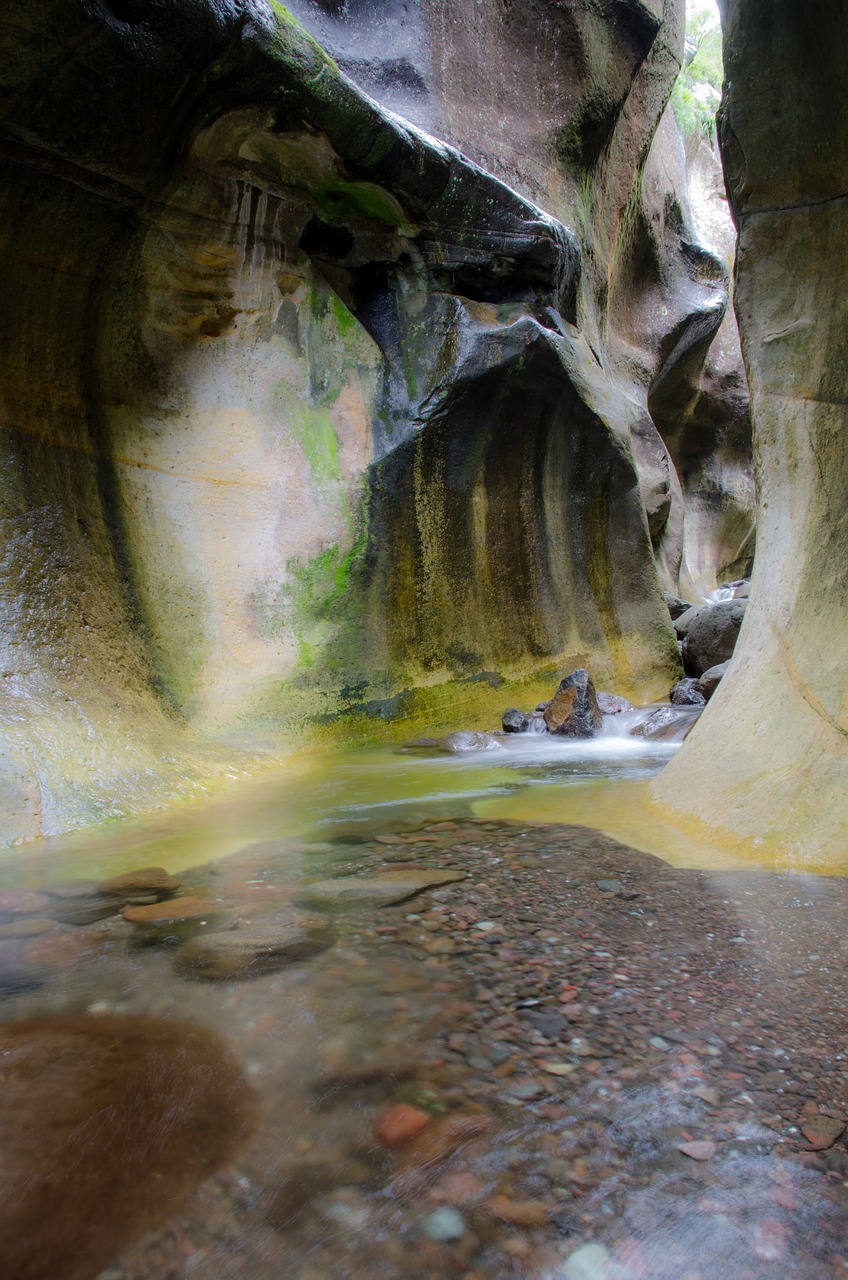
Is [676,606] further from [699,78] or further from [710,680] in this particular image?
[699,78]

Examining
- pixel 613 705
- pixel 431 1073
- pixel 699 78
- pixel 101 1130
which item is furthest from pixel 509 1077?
pixel 699 78

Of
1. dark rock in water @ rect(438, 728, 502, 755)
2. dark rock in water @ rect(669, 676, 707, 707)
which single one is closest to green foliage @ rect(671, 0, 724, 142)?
dark rock in water @ rect(669, 676, 707, 707)

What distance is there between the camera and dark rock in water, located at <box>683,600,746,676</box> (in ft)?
23.6

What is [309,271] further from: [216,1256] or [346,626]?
[216,1256]

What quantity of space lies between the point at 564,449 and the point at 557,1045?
601 cm

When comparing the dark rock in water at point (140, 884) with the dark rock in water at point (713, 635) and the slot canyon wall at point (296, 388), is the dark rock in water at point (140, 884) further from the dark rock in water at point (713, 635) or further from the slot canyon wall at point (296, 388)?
the dark rock in water at point (713, 635)

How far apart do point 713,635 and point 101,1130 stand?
715cm

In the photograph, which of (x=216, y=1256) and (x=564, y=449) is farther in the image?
(x=564, y=449)

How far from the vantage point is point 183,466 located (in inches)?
191

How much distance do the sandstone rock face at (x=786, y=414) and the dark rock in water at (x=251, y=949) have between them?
1461 mm

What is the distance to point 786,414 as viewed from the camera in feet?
10.0

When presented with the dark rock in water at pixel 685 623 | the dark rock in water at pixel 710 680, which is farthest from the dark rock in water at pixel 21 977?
the dark rock in water at pixel 685 623

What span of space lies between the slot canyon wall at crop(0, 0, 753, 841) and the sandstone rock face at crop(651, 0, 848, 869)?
2.46 metres

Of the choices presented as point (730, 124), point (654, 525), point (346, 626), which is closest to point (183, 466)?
point (346, 626)
